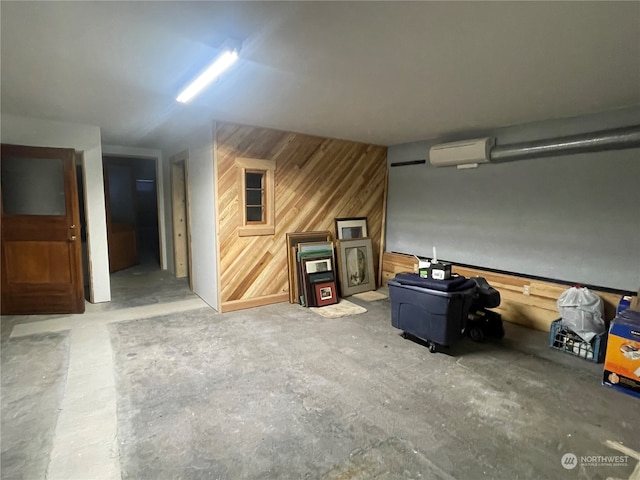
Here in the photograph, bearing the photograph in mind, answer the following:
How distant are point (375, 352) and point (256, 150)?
9.66 feet

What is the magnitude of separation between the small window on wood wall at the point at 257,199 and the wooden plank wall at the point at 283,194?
8 centimetres

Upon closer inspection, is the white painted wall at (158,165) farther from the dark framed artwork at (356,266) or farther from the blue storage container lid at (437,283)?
the blue storage container lid at (437,283)

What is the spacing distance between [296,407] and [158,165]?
5.75 metres


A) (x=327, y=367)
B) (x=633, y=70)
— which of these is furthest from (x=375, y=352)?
(x=633, y=70)

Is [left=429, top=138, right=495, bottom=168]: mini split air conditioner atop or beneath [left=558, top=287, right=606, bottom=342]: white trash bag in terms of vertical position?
atop

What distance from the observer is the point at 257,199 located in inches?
180

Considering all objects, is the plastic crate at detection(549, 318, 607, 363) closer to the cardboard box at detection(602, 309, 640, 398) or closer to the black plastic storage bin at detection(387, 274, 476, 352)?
the cardboard box at detection(602, 309, 640, 398)

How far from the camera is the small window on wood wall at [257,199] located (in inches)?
172

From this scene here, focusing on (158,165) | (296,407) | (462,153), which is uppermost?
(158,165)

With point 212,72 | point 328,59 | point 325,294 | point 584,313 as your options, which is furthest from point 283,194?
point 584,313

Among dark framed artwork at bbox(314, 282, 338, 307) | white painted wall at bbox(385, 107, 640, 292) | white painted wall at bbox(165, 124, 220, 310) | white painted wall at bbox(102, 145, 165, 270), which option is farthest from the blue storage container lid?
white painted wall at bbox(102, 145, 165, 270)

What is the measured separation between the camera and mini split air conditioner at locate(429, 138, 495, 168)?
4.16m

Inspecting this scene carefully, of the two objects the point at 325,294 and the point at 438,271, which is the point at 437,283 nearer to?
the point at 438,271

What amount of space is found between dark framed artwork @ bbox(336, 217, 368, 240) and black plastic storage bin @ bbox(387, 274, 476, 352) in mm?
2037
